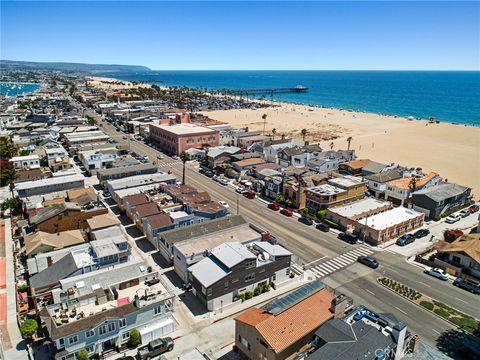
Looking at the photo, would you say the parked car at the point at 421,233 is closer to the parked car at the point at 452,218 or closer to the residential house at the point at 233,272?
the parked car at the point at 452,218

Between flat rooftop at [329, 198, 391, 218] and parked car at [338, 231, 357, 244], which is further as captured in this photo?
flat rooftop at [329, 198, 391, 218]

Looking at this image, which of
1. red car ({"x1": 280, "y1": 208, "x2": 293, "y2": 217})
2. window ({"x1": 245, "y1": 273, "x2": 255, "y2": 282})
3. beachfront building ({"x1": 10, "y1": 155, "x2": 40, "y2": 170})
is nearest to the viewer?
window ({"x1": 245, "y1": 273, "x2": 255, "y2": 282})

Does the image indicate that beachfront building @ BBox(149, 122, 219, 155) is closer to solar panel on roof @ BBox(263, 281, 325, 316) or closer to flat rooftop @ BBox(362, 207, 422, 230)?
flat rooftop @ BBox(362, 207, 422, 230)

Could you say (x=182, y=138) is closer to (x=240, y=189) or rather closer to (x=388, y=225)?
(x=240, y=189)

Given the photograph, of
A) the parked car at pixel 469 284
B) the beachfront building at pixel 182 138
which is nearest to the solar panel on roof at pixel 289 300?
the parked car at pixel 469 284

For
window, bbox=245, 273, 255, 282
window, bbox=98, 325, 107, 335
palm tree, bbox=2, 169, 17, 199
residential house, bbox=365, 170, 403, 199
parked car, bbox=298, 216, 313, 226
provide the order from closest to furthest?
1. window, bbox=98, 325, 107, 335
2. window, bbox=245, 273, 255, 282
3. parked car, bbox=298, 216, 313, 226
4. palm tree, bbox=2, 169, 17, 199
5. residential house, bbox=365, 170, 403, 199

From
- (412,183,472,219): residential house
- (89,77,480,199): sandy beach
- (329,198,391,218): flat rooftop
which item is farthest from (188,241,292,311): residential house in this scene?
(89,77,480,199): sandy beach
